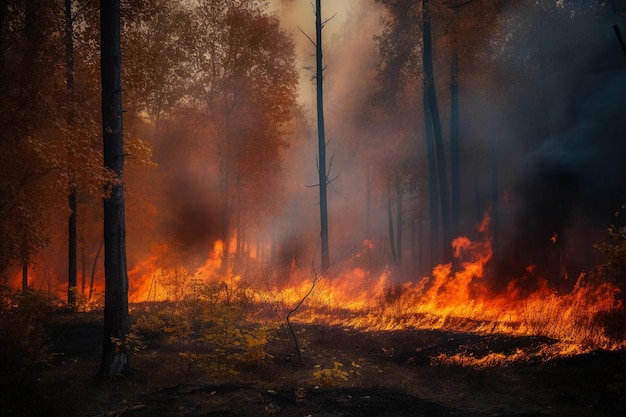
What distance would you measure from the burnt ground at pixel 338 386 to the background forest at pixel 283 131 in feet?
10.9

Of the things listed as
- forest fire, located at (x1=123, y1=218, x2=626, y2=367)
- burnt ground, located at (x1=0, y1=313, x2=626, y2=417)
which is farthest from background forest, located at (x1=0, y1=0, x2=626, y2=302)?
burnt ground, located at (x1=0, y1=313, x2=626, y2=417)

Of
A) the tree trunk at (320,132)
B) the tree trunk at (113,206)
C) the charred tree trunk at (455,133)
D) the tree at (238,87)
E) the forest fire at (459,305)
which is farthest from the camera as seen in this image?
the tree at (238,87)

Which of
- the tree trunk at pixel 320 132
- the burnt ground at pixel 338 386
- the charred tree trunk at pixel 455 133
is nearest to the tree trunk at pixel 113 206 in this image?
the burnt ground at pixel 338 386

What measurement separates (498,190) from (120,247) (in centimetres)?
2120

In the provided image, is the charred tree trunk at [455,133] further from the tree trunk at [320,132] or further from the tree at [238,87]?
the tree at [238,87]

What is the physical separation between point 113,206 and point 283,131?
1602cm

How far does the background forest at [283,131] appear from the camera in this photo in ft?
27.4

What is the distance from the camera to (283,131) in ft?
73.7

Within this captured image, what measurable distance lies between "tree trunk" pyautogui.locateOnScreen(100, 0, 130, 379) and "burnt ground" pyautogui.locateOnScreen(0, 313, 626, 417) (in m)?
0.76

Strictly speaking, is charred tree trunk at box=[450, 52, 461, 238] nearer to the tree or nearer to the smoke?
the smoke

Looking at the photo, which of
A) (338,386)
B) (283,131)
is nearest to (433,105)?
(283,131)

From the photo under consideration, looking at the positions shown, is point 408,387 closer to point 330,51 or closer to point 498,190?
point 498,190

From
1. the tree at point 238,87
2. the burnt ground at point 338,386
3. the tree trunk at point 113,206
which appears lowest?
the burnt ground at point 338,386

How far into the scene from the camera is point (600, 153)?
46.9ft
